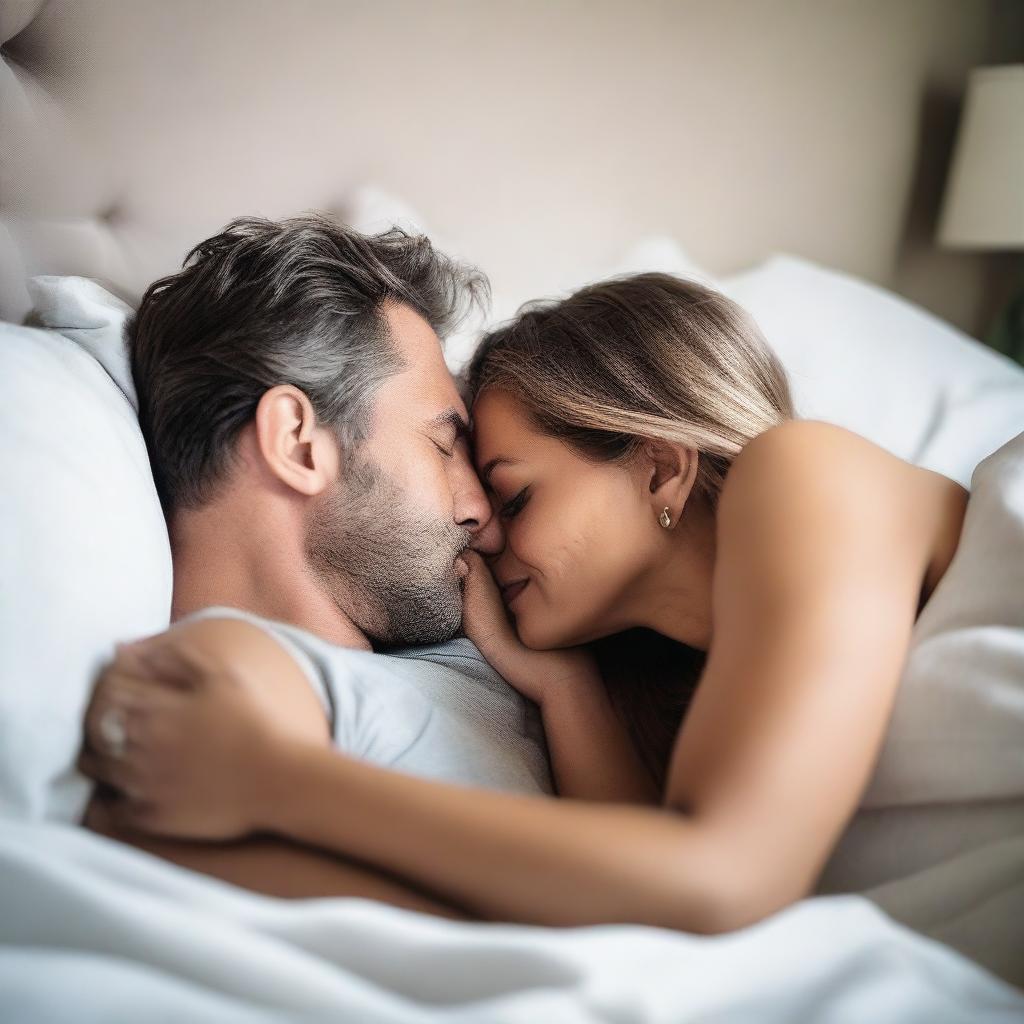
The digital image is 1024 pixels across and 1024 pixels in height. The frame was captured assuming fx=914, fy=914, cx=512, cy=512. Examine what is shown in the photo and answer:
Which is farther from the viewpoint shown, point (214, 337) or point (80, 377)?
point (214, 337)

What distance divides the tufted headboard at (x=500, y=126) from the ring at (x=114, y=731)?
2.00 feet

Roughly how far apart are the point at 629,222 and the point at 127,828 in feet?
4.45

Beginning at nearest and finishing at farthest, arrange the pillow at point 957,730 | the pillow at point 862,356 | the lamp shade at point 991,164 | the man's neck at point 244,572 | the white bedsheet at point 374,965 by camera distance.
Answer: the white bedsheet at point 374,965
the pillow at point 957,730
the man's neck at point 244,572
the pillow at point 862,356
the lamp shade at point 991,164

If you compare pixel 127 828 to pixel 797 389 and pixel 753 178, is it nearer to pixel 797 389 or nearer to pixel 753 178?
pixel 797 389

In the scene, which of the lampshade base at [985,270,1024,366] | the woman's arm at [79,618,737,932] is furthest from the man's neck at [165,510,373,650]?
the lampshade base at [985,270,1024,366]

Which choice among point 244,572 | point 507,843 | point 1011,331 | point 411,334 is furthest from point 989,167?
point 507,843

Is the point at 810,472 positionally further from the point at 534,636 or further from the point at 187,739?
the point at 187,739

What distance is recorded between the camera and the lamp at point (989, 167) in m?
1.89

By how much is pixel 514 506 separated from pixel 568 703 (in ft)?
0.77

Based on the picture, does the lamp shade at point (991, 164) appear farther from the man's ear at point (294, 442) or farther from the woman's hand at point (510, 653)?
the man's ear at point (294, 442)

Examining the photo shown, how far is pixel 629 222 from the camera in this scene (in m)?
1.69

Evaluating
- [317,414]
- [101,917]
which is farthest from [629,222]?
[101,917]

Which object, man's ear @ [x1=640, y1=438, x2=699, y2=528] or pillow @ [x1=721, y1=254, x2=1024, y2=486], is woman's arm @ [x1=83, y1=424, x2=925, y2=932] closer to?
man's ear @ [x1=640, y1=438, x2=699, y2=528]

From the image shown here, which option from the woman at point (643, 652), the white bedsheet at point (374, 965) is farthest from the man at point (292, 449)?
the white bedsheet at point (374, 965)
